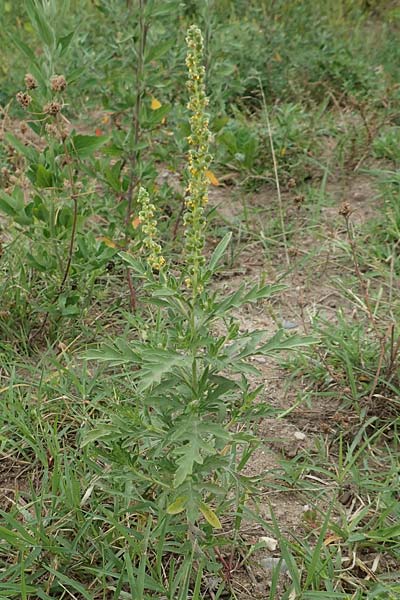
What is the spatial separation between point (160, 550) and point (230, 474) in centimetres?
25

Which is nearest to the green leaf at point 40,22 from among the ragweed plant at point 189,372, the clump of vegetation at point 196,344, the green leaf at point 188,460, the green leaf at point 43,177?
the clump of vegetation at point 196,344

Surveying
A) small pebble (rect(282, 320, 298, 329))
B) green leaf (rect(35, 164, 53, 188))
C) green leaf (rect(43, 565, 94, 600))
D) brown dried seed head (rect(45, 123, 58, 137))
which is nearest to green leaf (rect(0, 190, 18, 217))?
green leaf (rect(35, 164, 53, 188))

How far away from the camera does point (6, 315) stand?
2.68 metres

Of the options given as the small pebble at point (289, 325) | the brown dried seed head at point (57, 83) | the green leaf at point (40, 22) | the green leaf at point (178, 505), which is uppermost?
the green leaf at point (40, 22)

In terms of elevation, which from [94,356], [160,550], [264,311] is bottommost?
[264,311]

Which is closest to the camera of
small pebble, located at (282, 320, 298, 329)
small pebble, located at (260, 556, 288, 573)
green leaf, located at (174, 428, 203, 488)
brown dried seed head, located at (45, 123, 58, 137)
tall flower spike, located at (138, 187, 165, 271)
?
green leaf, located at (174, 428, 203, 488)

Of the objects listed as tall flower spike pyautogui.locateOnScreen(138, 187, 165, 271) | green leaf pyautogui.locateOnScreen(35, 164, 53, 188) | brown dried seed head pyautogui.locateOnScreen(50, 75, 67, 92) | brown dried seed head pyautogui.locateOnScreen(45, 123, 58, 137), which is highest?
brown dried seed head pyautogui.locateOnScreen(50, 75, 67, 92)

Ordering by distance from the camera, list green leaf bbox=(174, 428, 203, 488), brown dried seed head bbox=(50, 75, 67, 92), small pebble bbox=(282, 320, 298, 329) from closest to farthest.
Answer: green leaf bbox=(174, 428, 203, 488) < brown dried seed head bbox=(50, 75, 67, 92) < small pebble bbox=(282, 320, 298, 329)

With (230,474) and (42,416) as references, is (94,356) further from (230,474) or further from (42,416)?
(42,416)

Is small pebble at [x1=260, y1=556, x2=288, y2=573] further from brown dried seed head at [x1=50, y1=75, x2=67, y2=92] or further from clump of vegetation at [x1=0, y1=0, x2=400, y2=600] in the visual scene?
brown dried seed head at [x1=50, y1=75, x2=67, y2=92]

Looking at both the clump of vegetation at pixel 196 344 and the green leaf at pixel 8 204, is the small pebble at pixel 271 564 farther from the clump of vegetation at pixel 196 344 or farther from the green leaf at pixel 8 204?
the green leaf at pixel 8 204

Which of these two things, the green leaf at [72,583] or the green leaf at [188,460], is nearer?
the green leaf at [188,460]

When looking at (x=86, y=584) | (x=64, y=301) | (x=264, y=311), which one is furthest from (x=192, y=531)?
(x=264, y=311)

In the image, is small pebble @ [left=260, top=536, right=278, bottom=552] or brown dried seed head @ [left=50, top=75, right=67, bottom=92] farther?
brown dried seed head @ [left=50, top=75, right=67, bottom=92]
